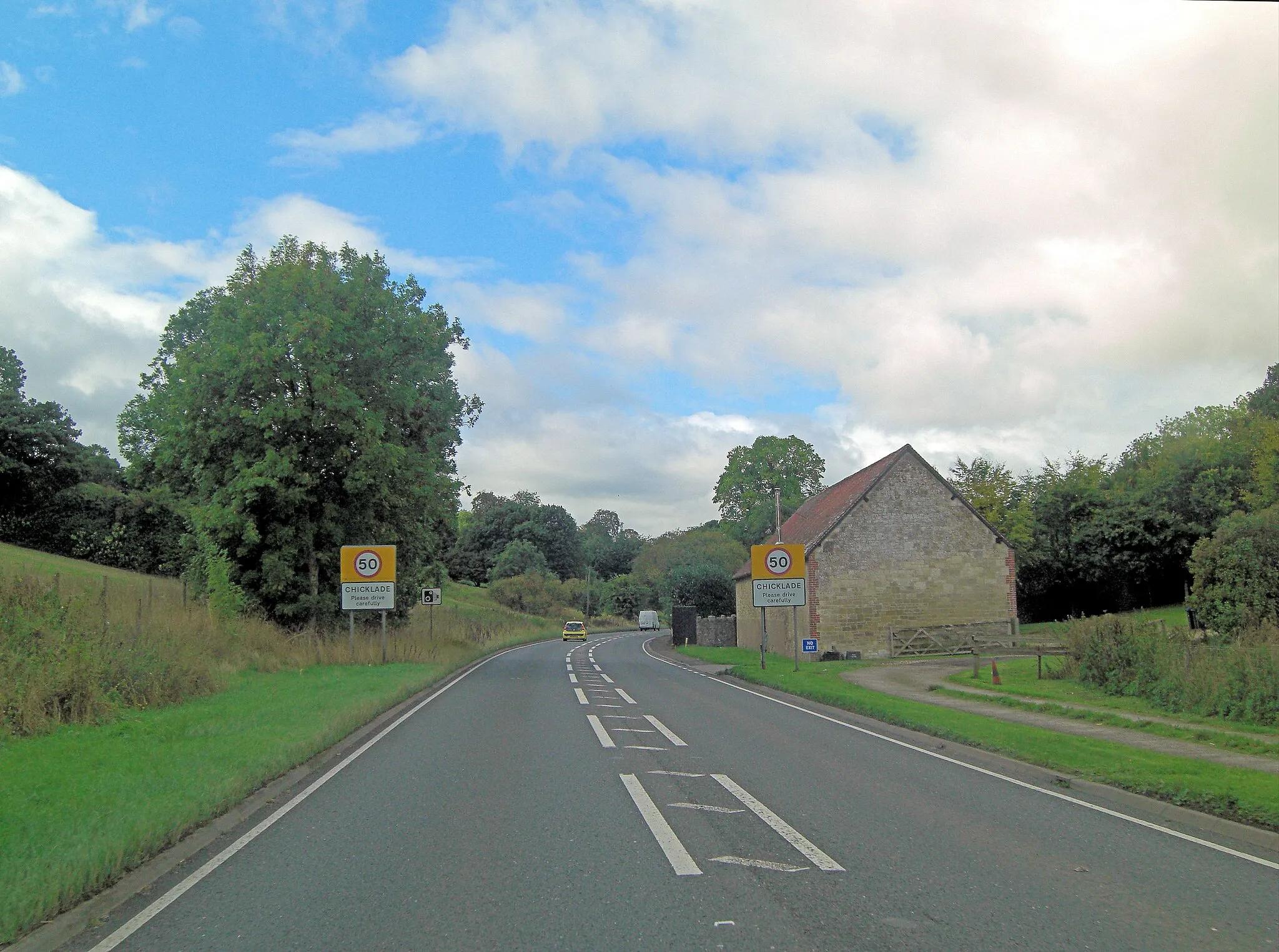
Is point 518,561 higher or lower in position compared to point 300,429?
lower

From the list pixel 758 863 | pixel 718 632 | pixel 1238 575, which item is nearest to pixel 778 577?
pixel 1238 575

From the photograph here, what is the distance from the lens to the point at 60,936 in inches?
200

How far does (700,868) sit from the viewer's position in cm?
625

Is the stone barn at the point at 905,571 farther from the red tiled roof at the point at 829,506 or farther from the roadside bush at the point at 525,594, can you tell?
the roadside bush at the point at 525,594

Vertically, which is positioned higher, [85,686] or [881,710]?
[85,686]

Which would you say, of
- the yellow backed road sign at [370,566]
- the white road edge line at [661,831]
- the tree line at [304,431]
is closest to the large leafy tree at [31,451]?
the tree line at [304,431]

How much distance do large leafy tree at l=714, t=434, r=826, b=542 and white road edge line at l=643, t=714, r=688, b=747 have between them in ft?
217

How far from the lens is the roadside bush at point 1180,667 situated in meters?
14.8

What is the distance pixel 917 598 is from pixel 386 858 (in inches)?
1362

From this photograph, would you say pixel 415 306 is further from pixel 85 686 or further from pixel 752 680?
pixel 85 686

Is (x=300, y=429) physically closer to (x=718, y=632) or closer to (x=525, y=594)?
(x=718, y=632)

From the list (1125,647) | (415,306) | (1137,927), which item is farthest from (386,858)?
(415,306)

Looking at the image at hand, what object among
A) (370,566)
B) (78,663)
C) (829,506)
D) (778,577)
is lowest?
(78,663)

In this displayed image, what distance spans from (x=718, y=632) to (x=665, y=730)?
136 ft
